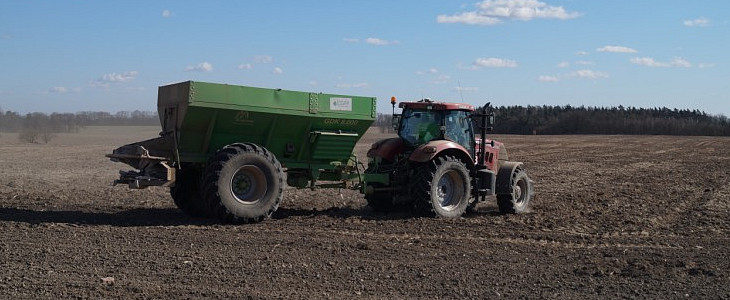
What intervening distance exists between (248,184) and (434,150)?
9.27 ft

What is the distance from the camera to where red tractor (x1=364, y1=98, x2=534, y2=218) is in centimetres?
1160

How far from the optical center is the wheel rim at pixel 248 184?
420 inches

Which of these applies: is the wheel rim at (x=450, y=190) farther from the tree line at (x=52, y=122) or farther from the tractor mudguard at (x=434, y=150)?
the tree line at (x=52, y=122)

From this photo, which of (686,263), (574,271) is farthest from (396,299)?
(686,263)

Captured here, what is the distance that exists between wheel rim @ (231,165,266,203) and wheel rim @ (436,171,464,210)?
2831 mm

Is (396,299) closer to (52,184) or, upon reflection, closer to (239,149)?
(239,149)

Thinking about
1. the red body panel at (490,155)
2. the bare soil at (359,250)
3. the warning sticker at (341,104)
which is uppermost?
the warning sticker at (341,104)

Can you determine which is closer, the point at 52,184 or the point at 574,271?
the point at 574,271

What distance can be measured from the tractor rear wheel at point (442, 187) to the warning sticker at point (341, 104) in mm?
1422

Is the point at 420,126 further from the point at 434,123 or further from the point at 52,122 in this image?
the point at 52,122

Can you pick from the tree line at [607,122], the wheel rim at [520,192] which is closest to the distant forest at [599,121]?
the tree line at [607,122]

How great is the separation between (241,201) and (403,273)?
3.88 m

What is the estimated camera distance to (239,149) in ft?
34.6

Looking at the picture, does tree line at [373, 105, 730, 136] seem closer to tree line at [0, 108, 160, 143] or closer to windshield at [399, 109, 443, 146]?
tree line at [0, 108, 160, 143]
